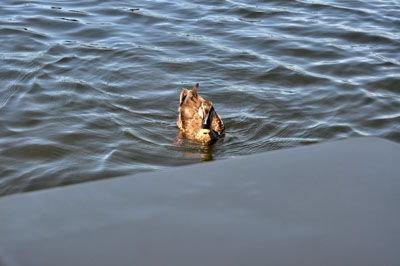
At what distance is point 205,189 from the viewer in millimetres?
1277

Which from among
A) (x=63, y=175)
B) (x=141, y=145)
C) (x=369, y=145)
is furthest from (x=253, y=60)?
(x=369, y=145)

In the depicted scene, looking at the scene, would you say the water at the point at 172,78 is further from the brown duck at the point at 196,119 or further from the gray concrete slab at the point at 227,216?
the gray concrete slab at the point at 227,216

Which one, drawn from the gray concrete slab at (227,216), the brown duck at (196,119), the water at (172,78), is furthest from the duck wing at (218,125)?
the gray concrete slab at (227,216)

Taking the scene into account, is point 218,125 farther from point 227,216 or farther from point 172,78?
point 227,216

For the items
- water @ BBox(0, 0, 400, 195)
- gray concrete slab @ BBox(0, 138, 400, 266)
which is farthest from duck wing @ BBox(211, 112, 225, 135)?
gray concrete slab @ BBox(0, 138, 400, 266)

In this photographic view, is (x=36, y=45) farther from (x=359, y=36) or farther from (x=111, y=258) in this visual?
(x=111, y=258)

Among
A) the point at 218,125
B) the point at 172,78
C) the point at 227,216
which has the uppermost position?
the point at 227,216

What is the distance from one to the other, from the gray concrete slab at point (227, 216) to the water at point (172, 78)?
4397 millimetres

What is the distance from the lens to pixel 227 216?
47.3 inches

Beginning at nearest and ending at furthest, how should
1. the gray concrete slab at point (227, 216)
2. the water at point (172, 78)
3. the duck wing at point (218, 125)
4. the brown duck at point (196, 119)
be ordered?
the gray concrete slab at point (227, 216)
the water at point (172, 78)
the brown duck at point (196, 119)
the duck wing at point (218, 125)

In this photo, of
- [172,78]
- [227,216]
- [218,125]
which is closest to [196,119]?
[218,125]

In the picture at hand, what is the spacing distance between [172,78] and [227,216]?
7.56 metres

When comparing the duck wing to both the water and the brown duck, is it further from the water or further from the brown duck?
the water

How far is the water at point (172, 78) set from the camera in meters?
6.45
